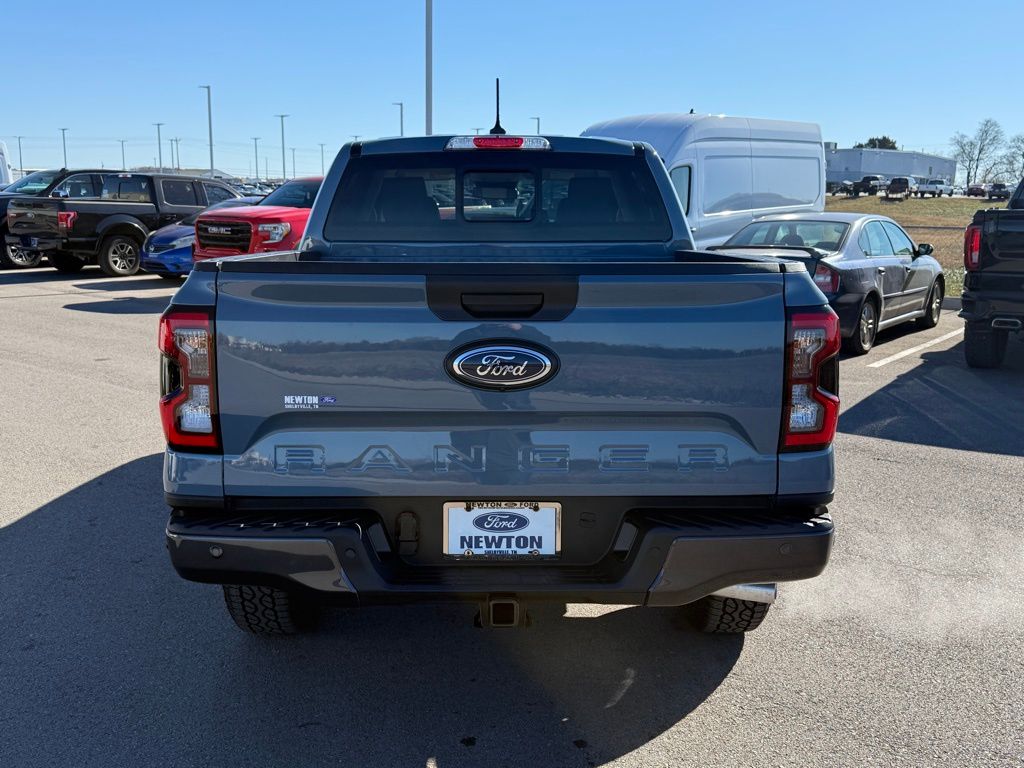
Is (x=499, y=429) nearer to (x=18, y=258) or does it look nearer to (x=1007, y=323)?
(x=1007, y=323)

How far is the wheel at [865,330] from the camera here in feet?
34.4

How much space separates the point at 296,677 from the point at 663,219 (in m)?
2.50

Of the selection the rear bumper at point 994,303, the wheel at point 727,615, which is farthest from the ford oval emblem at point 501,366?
the rear bumper at point 994,303

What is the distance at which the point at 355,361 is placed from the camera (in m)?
2.88

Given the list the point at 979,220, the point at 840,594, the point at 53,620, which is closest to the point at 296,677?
the point at 53,620

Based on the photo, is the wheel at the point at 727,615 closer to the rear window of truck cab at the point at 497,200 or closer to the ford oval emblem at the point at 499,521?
the ford oval emblem at the point at 499,521

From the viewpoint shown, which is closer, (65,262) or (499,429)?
(499,429)

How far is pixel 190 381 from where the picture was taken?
2.95m

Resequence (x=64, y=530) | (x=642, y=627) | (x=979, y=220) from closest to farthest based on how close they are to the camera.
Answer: (x=642, y=627) < (x=64, y=530) < (x=979, y=220)

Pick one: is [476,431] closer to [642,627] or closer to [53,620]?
[642,627]

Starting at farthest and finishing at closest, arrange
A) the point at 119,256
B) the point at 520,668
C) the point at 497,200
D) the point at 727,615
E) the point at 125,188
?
the point at 119,256
the point at 125,188
the point at 497,200
the point at 727,615
the point at 520,668

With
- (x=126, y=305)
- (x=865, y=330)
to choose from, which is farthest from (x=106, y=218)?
(x=865, y=330)

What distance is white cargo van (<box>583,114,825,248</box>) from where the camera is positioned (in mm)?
13492

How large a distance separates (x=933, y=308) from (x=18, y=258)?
55.6 feet
